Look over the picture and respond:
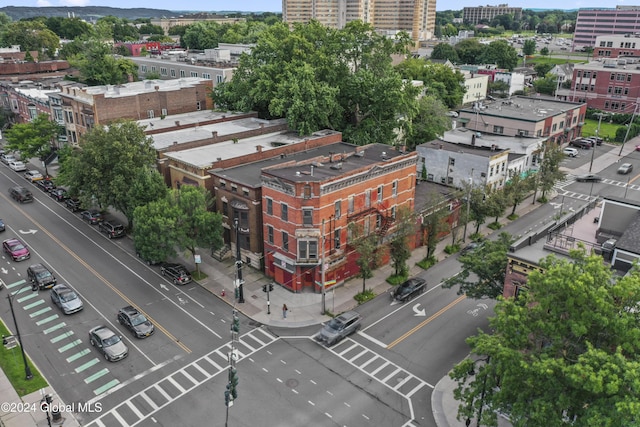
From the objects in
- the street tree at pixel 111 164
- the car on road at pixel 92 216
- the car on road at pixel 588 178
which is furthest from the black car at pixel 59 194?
the car on road at pixel 588 178

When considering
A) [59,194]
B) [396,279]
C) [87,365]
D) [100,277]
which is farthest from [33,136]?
[396,279]

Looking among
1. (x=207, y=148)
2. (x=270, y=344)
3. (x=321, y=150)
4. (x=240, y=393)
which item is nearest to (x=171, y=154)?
(x=207, y=148)

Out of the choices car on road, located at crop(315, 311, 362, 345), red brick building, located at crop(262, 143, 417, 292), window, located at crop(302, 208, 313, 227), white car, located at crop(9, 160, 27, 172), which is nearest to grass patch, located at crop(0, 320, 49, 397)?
car on road, located at crop(315, 311, 362, 345)

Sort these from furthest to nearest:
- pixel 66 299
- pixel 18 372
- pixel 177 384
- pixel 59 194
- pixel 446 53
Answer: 1. pixel 446 53
2. pixel 59 194
3. pixel 66 299
4. pixel 18 372
5. pixel 177 384

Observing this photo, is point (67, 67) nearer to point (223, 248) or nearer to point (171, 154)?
point (171, 154)

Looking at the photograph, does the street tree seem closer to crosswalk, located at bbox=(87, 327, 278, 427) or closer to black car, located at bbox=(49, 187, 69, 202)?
black car, located at bbox=(49, 187, 69, 202)

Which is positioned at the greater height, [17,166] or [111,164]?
[111,164]

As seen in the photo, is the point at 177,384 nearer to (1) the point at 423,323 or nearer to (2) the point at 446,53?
(1) the point at 423,323
